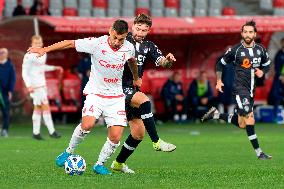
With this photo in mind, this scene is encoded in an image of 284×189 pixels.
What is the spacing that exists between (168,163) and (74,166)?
104 inches

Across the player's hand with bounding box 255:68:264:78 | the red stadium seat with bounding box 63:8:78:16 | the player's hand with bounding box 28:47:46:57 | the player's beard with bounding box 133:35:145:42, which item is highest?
the player's hand with bounding box 28:47:46:57

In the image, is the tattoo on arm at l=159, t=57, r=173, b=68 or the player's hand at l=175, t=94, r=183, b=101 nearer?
the tattoo on arm at l=159, t=57, r=173, b=68

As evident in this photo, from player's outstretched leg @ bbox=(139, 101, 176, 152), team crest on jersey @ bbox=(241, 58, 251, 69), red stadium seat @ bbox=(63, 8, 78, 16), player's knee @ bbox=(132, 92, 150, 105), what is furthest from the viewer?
red stadium seat @ bbox=(63, 8, 78, 16)

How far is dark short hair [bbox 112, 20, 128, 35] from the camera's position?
42.5ft

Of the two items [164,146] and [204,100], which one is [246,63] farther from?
[204,100]

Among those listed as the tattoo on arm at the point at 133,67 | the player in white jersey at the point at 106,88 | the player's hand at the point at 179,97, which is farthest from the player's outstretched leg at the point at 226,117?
the player's hand at the point at 179,97

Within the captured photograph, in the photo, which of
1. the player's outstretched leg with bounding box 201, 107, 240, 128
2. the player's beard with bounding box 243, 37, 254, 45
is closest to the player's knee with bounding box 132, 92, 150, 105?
the player's beard with bounding box 243, 37, 254, 45

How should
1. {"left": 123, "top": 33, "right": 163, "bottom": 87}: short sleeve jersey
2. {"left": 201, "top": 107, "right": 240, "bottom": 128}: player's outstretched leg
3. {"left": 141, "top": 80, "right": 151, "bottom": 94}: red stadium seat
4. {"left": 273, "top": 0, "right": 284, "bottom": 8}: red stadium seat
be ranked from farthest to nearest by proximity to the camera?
1. {"left": 273, "top": 0, "right": 284, "bottom": 8}: red stadium seat
2. {"left": 141, "top": 80, "right": 151, "bottom": 94}: red stadium seat
3. {"left": 201, "top": 107, "right": 240, "bottom": 128}: player's outstretched leg
4. {"left": 123, "top": 33, "right": 163, "bottom": 87}: short sleeve jersey

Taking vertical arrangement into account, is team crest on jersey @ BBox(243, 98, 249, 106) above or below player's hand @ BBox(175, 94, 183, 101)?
above

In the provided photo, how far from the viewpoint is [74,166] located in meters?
13.2

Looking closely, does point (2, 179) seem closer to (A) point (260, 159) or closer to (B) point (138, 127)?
(B) point (138, 127)

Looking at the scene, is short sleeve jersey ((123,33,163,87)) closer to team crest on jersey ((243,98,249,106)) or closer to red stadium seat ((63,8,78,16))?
team crest on jersey ((243,98,249,106))

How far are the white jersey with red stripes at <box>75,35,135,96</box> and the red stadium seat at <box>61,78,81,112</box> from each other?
13.6 metres

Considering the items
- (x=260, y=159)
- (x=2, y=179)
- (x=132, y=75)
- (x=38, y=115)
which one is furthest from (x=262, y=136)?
(x=2, y=179)
